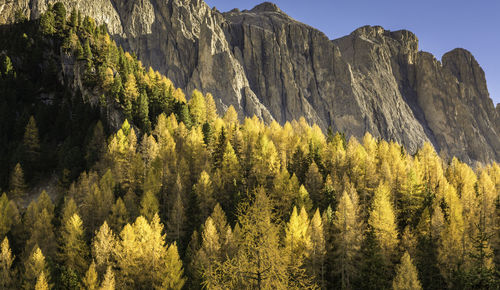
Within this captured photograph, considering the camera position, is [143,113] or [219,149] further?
[143,113]

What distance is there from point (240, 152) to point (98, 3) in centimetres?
12484

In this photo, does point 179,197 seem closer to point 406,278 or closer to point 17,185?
point 406,278

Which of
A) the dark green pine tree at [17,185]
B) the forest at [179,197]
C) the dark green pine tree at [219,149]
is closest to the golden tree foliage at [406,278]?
the forest at [179,197]

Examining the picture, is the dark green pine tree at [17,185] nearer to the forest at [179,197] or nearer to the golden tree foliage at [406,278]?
the forest at [179,197]

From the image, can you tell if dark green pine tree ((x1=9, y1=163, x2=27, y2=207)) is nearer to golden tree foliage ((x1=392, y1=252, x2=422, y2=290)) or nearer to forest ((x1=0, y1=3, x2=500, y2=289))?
forest ((x1=0, y1=3, x2=500, y2=289))

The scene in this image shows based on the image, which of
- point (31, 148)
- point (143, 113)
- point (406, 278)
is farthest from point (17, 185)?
point (406, 278)

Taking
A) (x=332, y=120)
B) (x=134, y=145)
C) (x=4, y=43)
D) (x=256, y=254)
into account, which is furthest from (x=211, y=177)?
(x=332, y=120)

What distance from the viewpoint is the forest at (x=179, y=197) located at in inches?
1690

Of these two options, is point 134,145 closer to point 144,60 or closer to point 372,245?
point 372,245

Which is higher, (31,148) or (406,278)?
(31,148)

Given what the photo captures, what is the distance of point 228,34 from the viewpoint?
194875 mm

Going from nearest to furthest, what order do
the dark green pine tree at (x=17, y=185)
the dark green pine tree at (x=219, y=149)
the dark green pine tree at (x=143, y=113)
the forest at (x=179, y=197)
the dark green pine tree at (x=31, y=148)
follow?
the forest at (x=179, y=197) → the dark green pine tree at (x=219, y=149) → the dark green pine tree at (x=17, y=185) → the dark green pine tree at (x=143, y=113) → the dark green pine tree at (x=31, y=148)

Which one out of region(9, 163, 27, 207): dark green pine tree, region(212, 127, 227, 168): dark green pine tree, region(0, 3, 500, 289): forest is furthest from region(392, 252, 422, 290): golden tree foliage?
region(9, 163, 27, 207): dark green pine tree

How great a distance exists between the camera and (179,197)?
54344mm
